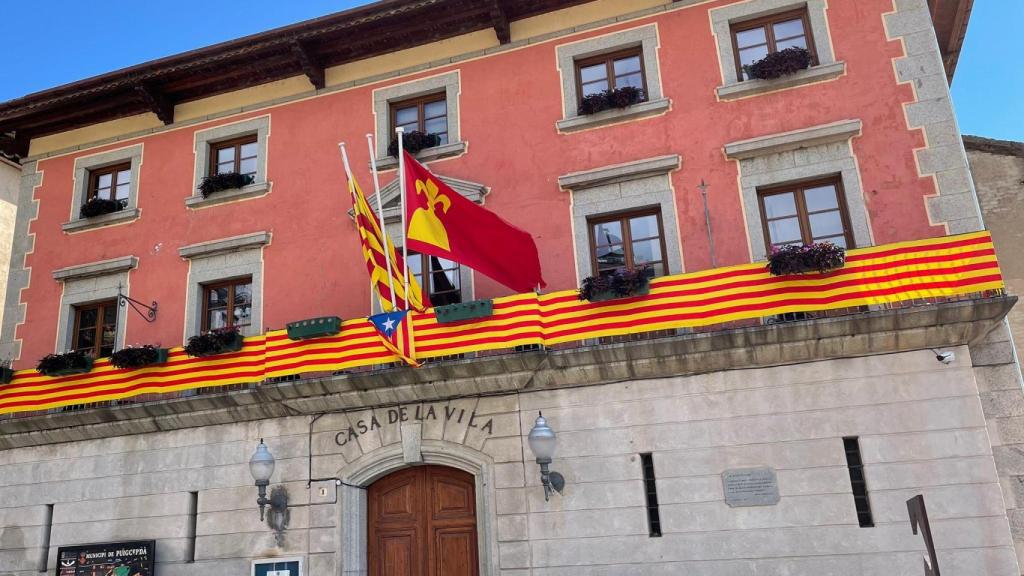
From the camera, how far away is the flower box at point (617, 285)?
1152 cm

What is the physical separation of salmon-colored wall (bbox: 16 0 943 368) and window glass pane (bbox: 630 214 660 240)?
0.49 metres

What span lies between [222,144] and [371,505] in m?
7.83

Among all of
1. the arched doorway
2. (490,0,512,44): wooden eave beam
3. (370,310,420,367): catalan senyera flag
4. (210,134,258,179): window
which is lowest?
the arched doorway

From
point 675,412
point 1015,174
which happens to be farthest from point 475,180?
point 1015,174

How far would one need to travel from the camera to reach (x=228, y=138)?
15.9 m

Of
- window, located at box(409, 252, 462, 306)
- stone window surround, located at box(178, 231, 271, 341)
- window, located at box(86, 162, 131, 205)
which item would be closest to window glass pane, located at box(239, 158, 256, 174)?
stone window surround, located at box(178, 231, 271, 341)

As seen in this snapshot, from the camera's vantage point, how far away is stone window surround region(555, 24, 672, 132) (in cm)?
1331

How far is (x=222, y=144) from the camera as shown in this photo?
→ 633 inches

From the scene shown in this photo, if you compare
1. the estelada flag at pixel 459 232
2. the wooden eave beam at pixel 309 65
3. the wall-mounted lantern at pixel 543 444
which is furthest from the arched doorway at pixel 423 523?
the wooden eave beam at pixel 309 65

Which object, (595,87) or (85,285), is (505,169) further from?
(85,285)

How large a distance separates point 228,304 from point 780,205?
31.8 feet

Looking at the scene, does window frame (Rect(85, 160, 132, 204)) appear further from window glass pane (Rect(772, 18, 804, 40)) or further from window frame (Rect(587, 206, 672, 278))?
window glass pane (Rect(772, 18, 804, 40))

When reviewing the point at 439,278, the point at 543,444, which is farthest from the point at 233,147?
the point at 543,444

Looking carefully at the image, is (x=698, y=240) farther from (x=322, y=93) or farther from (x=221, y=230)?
(x=221, y=230)
